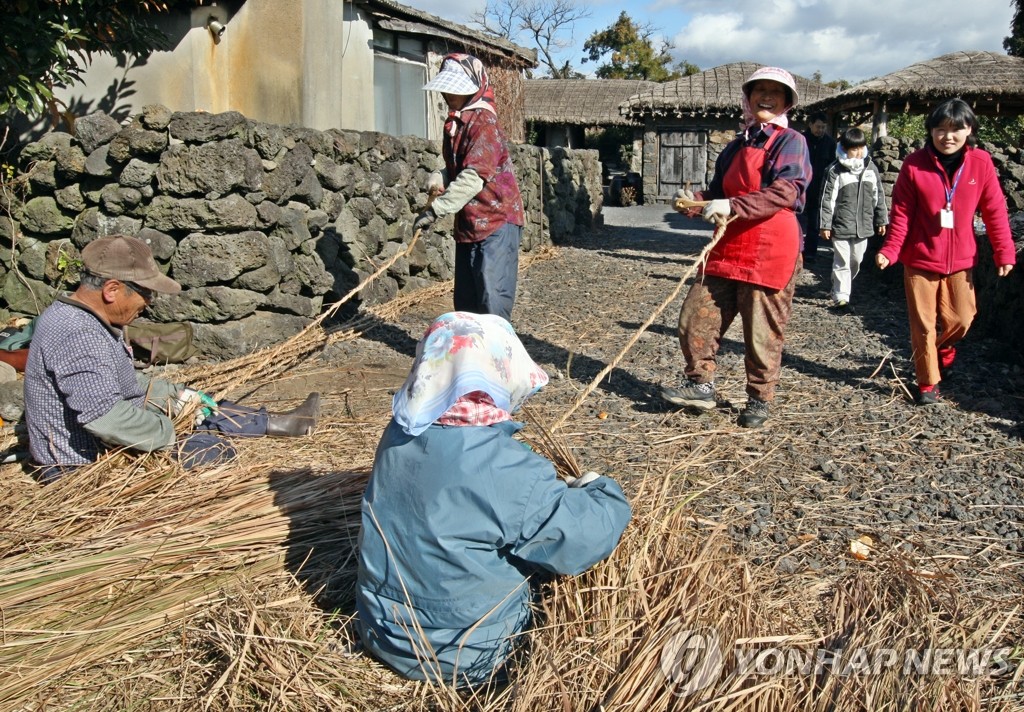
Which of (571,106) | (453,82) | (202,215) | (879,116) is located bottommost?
(202,215)

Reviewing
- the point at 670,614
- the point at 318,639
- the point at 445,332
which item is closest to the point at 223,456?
the point at 318,639

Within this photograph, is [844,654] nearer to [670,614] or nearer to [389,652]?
[670,614]

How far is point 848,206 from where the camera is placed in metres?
7.62

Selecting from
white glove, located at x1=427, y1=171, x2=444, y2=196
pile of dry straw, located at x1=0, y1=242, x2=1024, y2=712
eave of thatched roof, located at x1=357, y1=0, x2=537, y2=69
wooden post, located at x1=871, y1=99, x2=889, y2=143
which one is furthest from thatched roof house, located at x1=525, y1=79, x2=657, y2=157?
pile of dry straw, located at x1=0, y1=242, x2=1024, y2=712

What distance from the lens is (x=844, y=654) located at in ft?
6.88

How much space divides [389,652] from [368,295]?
5.47 meters

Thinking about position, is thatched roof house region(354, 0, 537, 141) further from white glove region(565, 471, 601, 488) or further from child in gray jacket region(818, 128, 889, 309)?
white glove region(565, 471, 601, 488)

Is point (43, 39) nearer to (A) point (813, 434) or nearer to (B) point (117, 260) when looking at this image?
(B) point (117, 260)

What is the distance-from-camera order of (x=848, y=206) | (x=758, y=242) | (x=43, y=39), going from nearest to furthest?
(x=758, y=242)
(x=43, y=39)
(x=848, y=206)

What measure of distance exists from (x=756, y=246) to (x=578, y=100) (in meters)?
23.2

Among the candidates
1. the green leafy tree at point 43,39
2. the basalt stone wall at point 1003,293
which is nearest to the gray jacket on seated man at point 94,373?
the green leafy tree at point 43,39

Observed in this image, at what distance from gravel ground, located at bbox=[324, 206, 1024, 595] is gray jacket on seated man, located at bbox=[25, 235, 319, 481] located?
1.56 m

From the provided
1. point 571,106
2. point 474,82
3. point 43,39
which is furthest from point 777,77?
point 571,106

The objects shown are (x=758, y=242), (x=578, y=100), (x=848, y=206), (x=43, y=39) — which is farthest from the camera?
(x=578, y=100)
